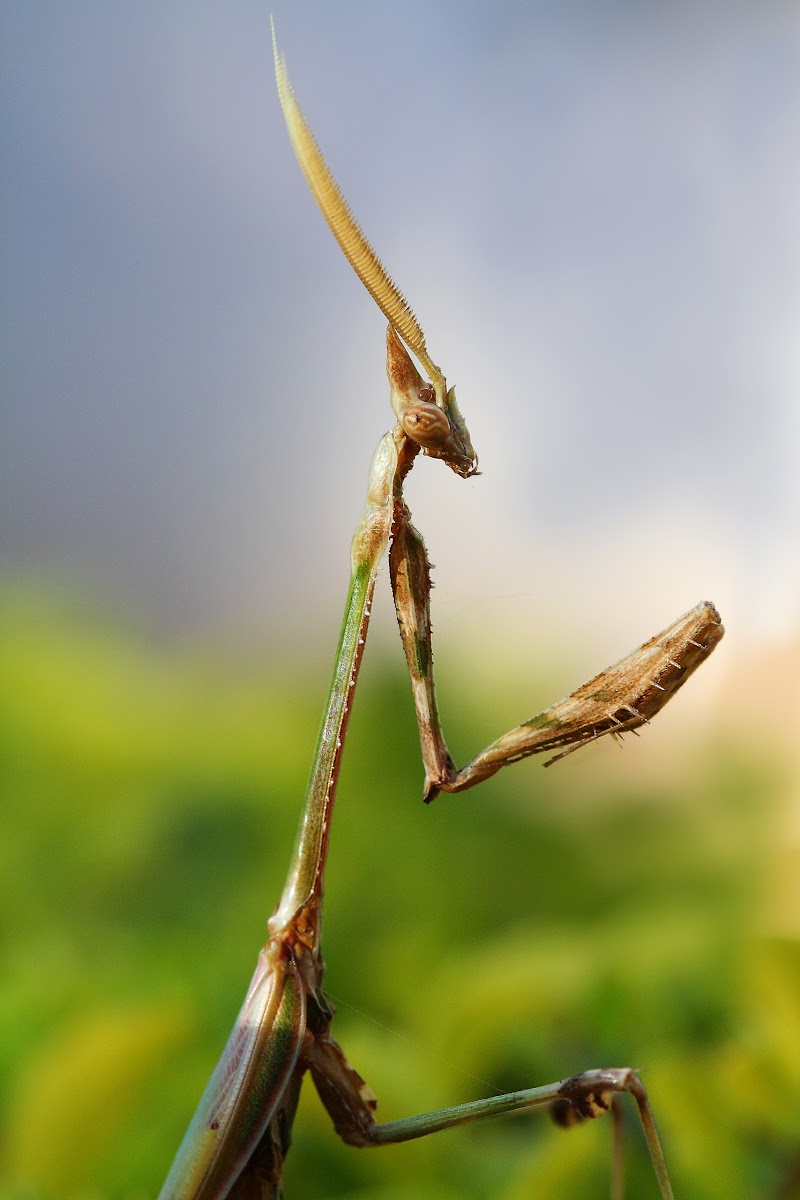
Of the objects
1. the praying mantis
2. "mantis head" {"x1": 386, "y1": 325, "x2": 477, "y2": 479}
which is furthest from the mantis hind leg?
"mantis head" {"x1": 386, "y1": 325, "x2": 477, "y2": 479}

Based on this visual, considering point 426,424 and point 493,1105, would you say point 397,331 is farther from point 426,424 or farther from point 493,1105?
point 493,1105

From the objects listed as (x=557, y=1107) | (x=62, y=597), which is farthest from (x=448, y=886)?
(x=62, y=597)

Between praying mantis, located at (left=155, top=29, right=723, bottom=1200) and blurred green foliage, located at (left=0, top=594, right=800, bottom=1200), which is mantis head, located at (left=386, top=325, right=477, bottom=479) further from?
blurred green foliage, located at (left=0, top=594, right=800, bottom=1200)

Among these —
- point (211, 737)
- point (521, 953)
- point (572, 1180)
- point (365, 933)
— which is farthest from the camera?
point (211, 737)

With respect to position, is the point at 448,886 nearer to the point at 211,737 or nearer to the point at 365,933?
the point at 365,933

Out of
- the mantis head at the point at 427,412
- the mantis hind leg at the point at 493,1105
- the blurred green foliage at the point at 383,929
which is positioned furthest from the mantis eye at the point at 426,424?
the mantis hind leg at the point at 493,1105

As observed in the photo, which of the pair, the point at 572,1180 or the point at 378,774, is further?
the point at 378,774

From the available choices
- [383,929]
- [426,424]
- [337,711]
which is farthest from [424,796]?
[383,929]
